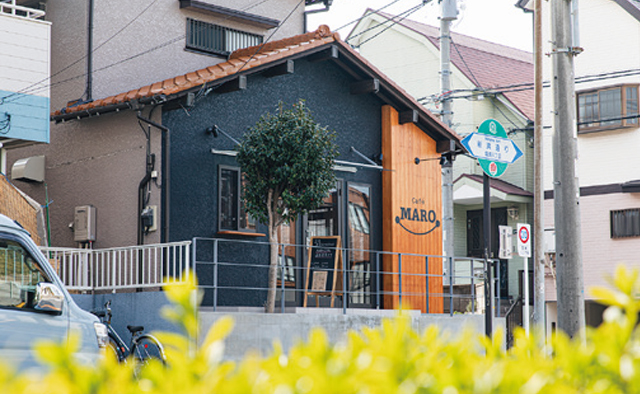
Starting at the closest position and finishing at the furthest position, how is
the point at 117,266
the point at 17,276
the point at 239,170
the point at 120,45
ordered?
the point at 17,276 → the point at 117,266 → the point at 239,170 → the point at 120,45

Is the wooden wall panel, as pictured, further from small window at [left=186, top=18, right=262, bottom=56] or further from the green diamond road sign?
the green diamond road sign

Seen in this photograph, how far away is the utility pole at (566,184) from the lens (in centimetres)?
1130

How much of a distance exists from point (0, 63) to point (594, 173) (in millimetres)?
18097

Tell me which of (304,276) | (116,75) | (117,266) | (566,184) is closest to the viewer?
(566,184)

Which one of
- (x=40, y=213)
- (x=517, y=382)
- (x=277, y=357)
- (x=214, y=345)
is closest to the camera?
(x=517, y=382)

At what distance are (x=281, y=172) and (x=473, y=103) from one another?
16536mm

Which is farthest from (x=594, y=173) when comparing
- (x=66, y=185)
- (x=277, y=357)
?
(x=277, y=357)

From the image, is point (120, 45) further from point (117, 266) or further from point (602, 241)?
point (602, 241)

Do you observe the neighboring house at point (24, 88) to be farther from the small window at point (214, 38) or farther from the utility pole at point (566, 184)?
the utility pole at point (566, 184)

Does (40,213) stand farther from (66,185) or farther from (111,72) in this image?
(111,72)

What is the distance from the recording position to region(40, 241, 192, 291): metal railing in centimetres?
1360

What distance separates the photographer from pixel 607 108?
26422mm

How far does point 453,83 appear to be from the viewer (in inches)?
1190

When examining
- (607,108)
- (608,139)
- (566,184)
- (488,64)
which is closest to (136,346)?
(566,184)
